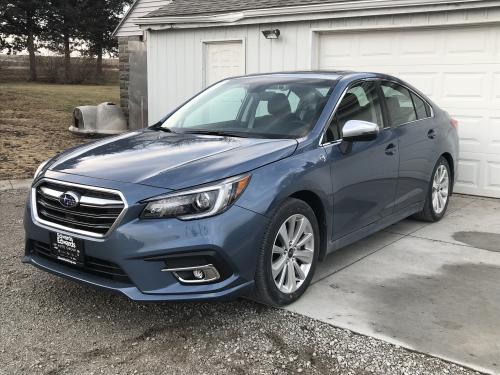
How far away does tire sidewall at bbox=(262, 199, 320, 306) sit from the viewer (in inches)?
146

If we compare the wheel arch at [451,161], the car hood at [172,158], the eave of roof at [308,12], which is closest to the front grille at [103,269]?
the car hood at [172,158]

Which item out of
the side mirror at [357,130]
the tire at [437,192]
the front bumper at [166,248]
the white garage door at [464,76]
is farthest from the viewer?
the white garage door at [464,76]

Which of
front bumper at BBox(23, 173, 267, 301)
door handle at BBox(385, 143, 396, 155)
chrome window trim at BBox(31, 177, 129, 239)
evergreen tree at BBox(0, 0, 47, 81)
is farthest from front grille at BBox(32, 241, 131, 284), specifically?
evergreen tree at BBox(0, 0, 47, 81)

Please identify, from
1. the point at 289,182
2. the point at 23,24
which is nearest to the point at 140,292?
the point at 289,182

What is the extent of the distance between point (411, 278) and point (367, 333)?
44.9 inches

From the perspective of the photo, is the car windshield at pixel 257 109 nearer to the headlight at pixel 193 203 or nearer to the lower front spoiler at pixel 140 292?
the headlight at pixel 193 203

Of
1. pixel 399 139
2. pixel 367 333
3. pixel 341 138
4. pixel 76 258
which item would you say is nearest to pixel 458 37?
pixel 399 139

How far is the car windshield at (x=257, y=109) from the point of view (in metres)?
4.46

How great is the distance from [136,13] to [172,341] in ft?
40.1

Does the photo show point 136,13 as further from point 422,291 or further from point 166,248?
point 166,248

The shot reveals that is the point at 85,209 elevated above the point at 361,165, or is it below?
below

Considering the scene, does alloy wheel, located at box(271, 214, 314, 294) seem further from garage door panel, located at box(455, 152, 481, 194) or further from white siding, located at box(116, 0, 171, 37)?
white siding, located at box(116, 0, 171, 37)

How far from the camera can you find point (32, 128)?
14.4 metres

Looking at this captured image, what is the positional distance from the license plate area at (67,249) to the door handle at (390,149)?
2.73m
